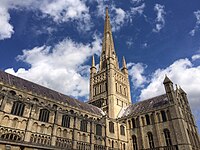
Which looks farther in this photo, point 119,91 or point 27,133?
point 119,91

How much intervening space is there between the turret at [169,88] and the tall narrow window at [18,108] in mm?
33472

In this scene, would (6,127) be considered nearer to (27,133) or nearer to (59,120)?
(27,133)

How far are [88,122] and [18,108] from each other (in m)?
15.2

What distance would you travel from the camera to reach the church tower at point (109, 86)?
5666cm

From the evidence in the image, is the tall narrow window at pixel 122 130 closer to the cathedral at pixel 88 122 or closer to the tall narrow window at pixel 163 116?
the cathedral at pixel 88 122

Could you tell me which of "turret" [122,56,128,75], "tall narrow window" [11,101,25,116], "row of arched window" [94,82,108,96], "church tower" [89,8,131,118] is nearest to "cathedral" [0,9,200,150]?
"tall narrow window" [11,101,25,116]

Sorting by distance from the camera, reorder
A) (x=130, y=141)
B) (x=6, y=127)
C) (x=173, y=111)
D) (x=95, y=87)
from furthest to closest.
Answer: (x=95, y=87), (x=130, y=141), (x=173, y=111), (x=6, y=127)

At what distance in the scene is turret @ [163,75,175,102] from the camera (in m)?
41.8

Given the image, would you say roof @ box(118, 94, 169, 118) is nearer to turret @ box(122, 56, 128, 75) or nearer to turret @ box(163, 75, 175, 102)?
turret @ box(163, 75, 175, 102)

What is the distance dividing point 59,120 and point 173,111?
2614 cm

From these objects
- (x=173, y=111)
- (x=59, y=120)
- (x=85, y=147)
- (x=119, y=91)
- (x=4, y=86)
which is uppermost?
(x=119, y=91)

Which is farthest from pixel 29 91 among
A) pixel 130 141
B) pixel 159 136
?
pixel 159 136

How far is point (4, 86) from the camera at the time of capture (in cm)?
3294

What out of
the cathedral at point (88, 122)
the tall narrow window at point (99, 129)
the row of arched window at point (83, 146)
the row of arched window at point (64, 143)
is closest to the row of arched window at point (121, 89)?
the cathedral at point (88, 122)
